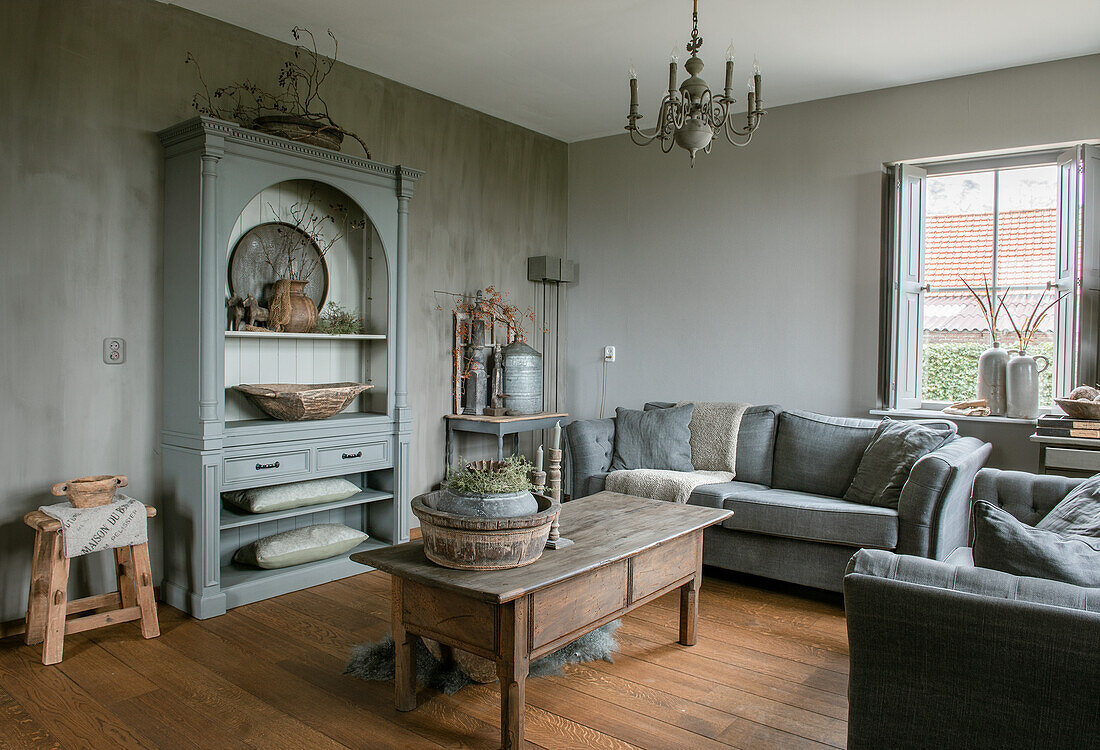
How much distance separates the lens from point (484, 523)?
83.4 inches

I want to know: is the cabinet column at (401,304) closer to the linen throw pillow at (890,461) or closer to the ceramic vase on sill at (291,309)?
the ceramic vase on sill at (291,309)

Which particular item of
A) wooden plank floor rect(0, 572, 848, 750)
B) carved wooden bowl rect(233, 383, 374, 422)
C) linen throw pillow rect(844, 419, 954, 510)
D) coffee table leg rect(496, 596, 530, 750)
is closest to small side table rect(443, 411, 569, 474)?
carved wooden bowl rect(233, 383, 374, 422)

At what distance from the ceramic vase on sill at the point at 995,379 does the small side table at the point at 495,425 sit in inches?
95.1

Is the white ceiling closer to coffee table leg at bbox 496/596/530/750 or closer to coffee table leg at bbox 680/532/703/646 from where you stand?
coffee table leg at bbox 680/532/703/646

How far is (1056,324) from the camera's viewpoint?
4.02 meters

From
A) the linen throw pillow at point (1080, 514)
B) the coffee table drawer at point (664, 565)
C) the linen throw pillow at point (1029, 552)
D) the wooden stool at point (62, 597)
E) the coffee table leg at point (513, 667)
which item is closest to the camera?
the linen throw pillow at point (1029, 552)

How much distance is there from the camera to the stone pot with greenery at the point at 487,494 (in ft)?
7.18

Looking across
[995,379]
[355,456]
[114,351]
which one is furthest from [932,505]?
[114,351]

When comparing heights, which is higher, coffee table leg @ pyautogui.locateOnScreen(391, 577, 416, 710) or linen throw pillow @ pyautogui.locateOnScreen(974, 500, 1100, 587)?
linen throw pillow @ pyautogui.locateOnScreen(974, 500, 1100, 587)

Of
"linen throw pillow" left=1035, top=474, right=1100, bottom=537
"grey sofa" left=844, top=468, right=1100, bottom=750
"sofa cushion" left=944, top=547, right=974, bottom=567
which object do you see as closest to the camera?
"grey sofa" left=844, top=468, right=1100, bottom=750

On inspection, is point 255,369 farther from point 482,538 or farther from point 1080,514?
point 1080,514

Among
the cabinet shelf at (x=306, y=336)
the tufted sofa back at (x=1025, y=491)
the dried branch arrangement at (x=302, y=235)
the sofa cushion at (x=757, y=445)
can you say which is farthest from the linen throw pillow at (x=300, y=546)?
the tufted sofa back at (x=1025, y=491)

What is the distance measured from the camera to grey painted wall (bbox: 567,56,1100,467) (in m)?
4.14

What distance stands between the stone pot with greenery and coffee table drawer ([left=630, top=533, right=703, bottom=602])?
55 centimetres
